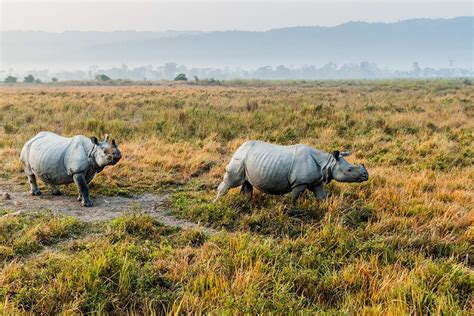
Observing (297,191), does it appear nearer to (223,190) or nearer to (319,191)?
(319,191)

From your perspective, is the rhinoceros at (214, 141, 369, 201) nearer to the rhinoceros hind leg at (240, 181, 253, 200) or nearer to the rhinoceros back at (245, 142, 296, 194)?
the rhinoceros back at (245, 142, 296, 194)

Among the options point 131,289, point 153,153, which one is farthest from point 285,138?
point 131,289

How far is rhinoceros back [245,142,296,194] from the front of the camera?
6832 mm

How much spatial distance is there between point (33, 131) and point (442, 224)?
1270 centimetres

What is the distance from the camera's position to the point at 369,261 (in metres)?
5.09

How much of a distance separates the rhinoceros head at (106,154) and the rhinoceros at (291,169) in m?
1.88

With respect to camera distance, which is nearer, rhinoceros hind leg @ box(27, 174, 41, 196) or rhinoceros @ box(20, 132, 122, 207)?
rhinoceros @ box(20, 132, 122, 207)

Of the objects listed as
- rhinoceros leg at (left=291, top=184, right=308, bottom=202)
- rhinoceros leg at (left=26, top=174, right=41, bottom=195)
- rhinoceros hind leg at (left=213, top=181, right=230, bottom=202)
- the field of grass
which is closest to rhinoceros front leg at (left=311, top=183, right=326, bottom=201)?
the field of grass

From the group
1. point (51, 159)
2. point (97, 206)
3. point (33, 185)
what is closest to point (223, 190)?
point (97, 206)

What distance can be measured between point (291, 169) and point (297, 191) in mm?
365

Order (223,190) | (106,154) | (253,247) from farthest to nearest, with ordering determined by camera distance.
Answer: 1. (223,190)
2. (106,154)
3. (253,247)

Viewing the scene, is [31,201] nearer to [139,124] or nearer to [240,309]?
[240,309]

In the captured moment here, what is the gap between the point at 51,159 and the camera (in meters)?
7.32

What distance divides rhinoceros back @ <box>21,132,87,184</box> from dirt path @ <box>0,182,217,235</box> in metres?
0.40
